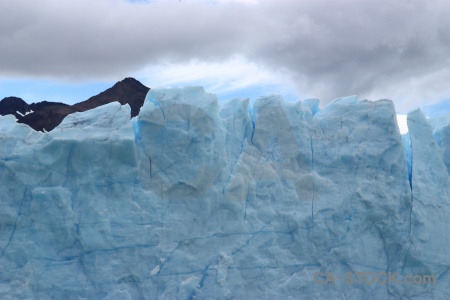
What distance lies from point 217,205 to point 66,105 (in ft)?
27.0

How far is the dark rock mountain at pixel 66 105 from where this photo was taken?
16547mm

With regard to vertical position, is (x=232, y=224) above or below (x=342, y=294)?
above

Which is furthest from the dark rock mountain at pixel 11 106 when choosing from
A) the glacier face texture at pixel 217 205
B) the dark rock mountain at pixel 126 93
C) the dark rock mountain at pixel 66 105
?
the glacier face texture at pixel 217 205

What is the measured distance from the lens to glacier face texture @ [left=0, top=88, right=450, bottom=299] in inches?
427

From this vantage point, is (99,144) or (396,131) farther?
(396,131)

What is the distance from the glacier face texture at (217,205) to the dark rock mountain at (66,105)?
4840mm

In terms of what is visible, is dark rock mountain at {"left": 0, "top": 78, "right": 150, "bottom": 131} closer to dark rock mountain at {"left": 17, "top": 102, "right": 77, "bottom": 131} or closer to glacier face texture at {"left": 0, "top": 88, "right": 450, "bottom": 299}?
dark rock mountain at {"left": 17, "top": 102, "right": 77, "bottom": 131}

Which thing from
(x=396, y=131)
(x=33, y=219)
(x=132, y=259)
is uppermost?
(x=396, y=131)

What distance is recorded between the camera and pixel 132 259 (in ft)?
35.6

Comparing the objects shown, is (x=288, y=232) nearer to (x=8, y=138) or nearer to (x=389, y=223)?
(x=389, y=223)

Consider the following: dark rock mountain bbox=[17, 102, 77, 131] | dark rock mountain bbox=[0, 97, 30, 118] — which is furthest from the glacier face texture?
dark rock mountain bbox=[0, 97, 30, 118]

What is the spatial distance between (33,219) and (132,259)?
66.9 inches

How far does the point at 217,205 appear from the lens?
11.2 m

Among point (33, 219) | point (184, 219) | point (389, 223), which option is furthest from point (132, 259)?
point (389, 223)
